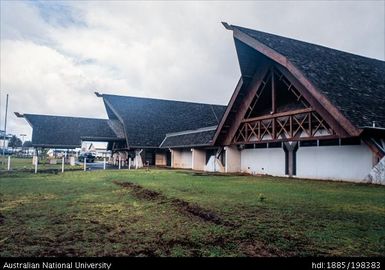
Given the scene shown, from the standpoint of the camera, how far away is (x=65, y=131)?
40125mm

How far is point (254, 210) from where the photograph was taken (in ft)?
24.0

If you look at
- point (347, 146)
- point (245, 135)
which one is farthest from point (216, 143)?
point (347, 146)

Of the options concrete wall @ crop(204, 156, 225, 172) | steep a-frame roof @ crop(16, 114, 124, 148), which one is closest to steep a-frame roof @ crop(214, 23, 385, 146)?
concrete wall @ crop(204, 156, 225, 172)

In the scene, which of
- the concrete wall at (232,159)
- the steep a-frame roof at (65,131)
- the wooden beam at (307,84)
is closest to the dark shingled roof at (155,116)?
the steep a-frame roof at (65,131)

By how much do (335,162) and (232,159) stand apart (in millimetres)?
8784

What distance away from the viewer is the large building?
1424 centimetres

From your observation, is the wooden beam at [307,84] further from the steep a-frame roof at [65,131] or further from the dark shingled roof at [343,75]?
the steep a-frame roof at [65,131]

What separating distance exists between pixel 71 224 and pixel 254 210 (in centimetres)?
392

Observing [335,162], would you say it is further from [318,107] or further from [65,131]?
[65,131]

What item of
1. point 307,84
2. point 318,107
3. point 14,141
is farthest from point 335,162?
point 14,141

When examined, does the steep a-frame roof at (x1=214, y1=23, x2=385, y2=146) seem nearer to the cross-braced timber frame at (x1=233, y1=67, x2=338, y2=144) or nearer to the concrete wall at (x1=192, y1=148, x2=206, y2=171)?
the cross-braced timber frame at (x1=233, y1=67, x2=338, y2=144)

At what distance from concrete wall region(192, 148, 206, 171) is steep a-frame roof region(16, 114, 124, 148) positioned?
44.6 feet

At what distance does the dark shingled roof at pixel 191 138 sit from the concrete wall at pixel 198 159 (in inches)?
33.4

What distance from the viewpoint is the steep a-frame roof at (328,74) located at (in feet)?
45.4
